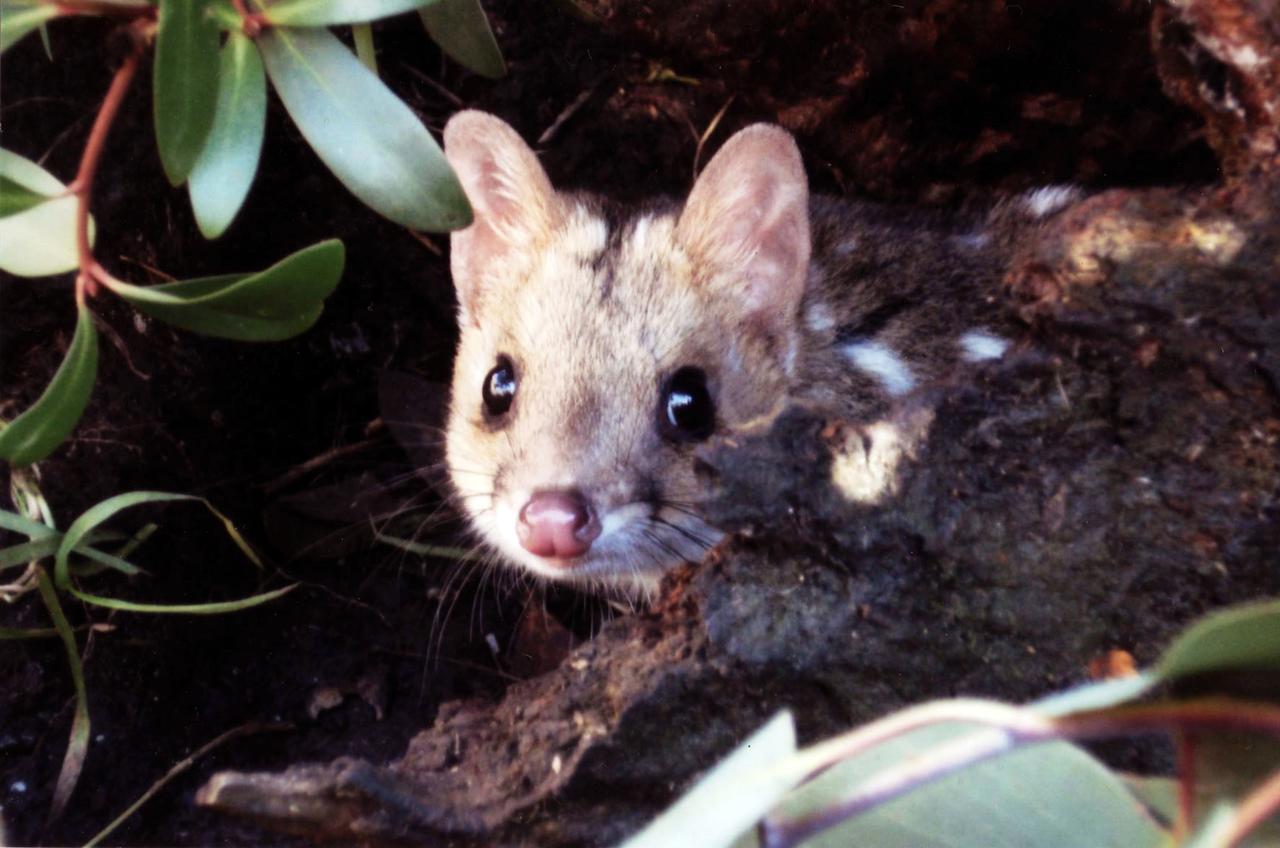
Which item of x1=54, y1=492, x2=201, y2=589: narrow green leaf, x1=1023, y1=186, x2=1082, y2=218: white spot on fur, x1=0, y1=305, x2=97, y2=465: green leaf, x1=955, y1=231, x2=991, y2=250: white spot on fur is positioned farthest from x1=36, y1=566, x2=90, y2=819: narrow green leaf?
x1=1023, y1=186, x2=1082, y2=218: white spot on fur

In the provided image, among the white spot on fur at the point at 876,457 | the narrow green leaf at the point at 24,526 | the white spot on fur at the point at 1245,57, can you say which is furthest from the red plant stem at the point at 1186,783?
the narrow green leaf at the point at 24,526

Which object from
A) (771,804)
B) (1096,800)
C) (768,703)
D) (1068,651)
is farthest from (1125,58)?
(771,804)

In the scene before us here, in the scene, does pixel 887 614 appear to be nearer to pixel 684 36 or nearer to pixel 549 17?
pixel 684 36

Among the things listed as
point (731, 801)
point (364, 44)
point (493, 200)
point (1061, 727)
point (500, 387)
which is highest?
point (364, 44)

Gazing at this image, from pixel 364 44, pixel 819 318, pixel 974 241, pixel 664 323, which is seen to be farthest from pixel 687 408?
pixel 364 44

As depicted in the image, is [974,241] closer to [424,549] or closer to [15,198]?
[424,549]

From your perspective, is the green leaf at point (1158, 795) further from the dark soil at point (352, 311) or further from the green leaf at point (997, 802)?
the dark soil at point (352, 311)
